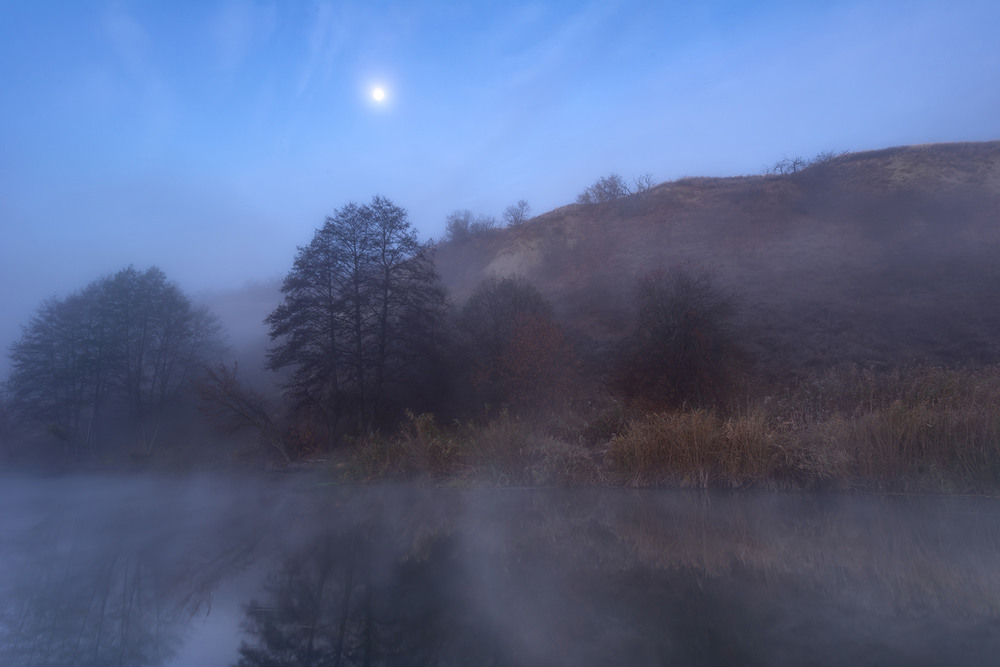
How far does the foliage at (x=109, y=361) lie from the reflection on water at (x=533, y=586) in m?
20.7

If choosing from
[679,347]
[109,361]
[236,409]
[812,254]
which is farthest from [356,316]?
[812,254]

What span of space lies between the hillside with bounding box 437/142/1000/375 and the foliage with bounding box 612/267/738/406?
5510mm

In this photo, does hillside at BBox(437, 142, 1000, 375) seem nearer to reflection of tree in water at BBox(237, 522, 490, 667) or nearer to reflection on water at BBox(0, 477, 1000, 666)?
reflection on water at BBox(0, 477, 1000, 666)

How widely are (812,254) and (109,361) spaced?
39.2 metres

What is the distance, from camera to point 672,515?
1113 centimetres

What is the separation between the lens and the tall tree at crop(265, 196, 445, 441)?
25359 millimetres

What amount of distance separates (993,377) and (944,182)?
1361 inches

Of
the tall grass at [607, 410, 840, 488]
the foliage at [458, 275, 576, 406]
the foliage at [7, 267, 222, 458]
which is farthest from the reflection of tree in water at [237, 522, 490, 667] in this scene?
the foliage at [7, 267, 222, 458]

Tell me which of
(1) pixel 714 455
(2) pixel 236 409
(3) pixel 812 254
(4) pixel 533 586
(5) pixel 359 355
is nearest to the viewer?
(4) pixel 533 586

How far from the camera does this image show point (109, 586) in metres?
8.23

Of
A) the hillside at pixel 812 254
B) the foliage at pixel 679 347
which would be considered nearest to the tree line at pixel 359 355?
the foliage at pixel 679 347

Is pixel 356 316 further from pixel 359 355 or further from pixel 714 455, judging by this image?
pixel 714 455

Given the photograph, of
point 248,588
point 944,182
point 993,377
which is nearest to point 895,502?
point 993,377

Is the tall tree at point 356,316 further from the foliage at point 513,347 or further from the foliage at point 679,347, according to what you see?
the foliage at point 679,347
